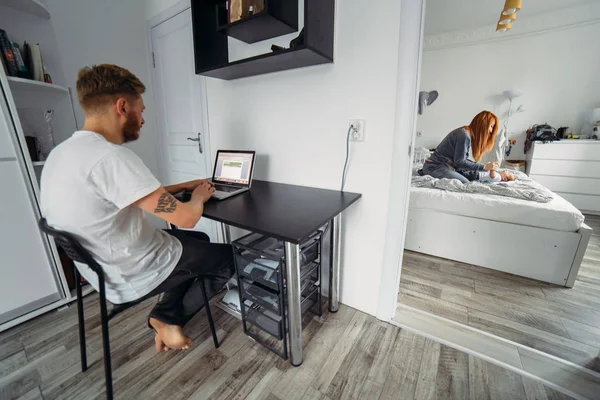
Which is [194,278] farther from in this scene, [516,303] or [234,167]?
[516,303]

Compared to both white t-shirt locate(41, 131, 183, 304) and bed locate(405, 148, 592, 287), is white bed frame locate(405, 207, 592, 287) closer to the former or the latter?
bed locate(405, 148, 592, 287)

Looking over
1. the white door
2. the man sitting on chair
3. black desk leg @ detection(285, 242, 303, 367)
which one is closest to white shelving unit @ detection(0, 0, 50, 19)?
the white door

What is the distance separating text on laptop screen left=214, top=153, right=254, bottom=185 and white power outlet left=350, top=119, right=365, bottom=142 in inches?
24.8

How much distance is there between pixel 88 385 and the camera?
112 cm

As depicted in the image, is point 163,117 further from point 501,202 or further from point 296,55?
point 501,202

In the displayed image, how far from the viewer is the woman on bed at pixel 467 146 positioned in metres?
2.40

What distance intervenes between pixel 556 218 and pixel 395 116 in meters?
1.59

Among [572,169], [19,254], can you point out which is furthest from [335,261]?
[572,169]

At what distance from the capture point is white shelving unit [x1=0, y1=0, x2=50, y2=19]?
58.0 inches

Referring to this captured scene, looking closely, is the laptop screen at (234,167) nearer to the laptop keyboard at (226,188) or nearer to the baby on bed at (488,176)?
the laptop keyboard at (226,188)

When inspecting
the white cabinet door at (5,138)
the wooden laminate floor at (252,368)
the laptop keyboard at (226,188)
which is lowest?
the wooden laminate floor at (252,368)

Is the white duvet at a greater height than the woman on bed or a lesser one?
lesser

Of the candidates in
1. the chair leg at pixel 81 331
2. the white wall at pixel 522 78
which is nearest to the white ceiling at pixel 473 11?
the white wall at pixel 522 78

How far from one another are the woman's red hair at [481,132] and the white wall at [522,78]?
2.18 m
